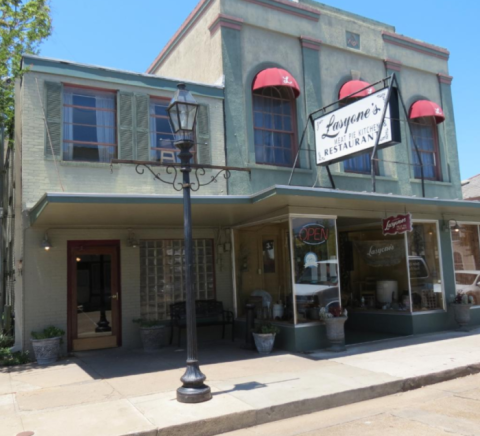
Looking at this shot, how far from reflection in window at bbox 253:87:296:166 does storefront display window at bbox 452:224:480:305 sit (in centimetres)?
516

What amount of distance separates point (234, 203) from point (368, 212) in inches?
166

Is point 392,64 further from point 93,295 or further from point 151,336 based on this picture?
point 93,295

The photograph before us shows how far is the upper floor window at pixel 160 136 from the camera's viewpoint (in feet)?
36.2

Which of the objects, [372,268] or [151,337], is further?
[372,268]

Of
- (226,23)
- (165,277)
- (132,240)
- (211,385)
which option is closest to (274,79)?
(226,23)

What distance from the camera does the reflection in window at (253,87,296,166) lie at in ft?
40.9

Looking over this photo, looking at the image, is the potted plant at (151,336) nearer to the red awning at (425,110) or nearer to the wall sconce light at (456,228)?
the wall sconce light at (456,228)

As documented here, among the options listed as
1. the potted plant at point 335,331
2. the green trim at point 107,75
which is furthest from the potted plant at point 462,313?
the green trim at point 107,75

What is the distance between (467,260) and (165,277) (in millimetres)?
8337

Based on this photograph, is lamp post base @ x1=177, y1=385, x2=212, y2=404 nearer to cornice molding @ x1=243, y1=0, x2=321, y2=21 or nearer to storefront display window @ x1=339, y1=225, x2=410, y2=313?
storefront display window @ x1=339, y1=225, x2=410, y2=313

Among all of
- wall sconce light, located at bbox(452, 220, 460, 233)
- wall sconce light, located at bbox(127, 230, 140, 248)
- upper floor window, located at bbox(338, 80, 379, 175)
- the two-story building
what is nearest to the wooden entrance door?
the two-story building

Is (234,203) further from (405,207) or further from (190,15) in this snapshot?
(190,15)

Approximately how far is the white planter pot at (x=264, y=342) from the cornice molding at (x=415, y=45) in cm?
1033

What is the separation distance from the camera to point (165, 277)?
11398mm
